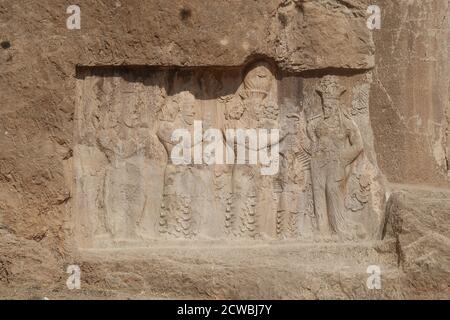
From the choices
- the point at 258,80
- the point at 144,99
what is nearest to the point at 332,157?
the point at 258,80

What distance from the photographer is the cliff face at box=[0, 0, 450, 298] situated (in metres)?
6.18

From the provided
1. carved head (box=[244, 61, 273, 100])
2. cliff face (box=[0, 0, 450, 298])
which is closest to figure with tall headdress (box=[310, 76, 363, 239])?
cliff face (box=[0, 0, 450, 298])

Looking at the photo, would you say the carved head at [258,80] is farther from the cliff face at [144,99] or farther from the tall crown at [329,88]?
the tall crown at [329,88]

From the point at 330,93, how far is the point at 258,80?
1.56ft

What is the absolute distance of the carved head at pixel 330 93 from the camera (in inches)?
257

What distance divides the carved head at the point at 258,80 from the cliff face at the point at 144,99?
0.23 feet

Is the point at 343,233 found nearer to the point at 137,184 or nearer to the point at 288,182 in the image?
the point at 288,182

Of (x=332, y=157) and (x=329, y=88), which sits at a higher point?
(x=329, y=88)

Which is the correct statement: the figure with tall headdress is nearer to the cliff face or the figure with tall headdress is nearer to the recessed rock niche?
the recessed rock niche

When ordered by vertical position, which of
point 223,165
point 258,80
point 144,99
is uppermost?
point 258,80

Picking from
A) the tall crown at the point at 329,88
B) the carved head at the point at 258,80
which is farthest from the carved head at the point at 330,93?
the carved head at the point at 258,80

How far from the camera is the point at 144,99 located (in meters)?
6.46

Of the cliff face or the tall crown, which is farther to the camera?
the tall crown

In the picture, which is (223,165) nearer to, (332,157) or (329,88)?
(332,157)
